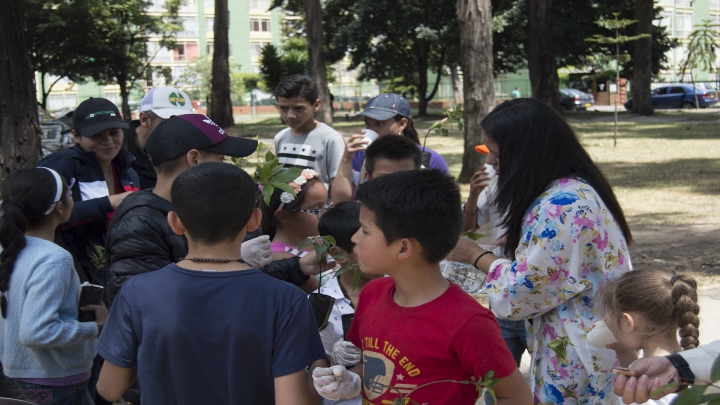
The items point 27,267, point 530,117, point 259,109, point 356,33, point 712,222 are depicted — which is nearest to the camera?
point 530,117

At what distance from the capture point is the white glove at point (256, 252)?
8.44ft

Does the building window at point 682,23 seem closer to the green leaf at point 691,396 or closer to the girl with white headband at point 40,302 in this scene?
the girl with white headband at point 40,302

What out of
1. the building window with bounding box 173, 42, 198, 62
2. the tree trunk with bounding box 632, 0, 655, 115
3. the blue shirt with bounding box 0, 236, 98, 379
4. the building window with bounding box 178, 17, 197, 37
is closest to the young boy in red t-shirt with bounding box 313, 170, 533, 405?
the blue shirt with bounding box 0, 236, 98, 379

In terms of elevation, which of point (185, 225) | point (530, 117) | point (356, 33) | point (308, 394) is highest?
point (356, 33)

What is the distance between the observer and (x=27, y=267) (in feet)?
9.46

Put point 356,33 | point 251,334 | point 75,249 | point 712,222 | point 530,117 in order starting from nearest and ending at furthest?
point 251,334 → point 530,117 → point 75,249 → point 712,222 → point 356,33

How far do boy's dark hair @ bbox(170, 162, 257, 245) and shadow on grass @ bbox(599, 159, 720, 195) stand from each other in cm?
1045

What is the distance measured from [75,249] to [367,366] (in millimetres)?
2319

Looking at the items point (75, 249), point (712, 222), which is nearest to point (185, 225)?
point (75, 249)

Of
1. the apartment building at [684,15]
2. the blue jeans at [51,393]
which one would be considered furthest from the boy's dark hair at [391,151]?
the apartment building at [684,15]

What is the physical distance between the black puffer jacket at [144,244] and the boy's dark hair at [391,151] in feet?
4.31

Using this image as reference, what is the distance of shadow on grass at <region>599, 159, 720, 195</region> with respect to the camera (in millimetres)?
11742

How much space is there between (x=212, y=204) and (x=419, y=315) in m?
0.71

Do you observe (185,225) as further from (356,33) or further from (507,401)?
(356,33)
